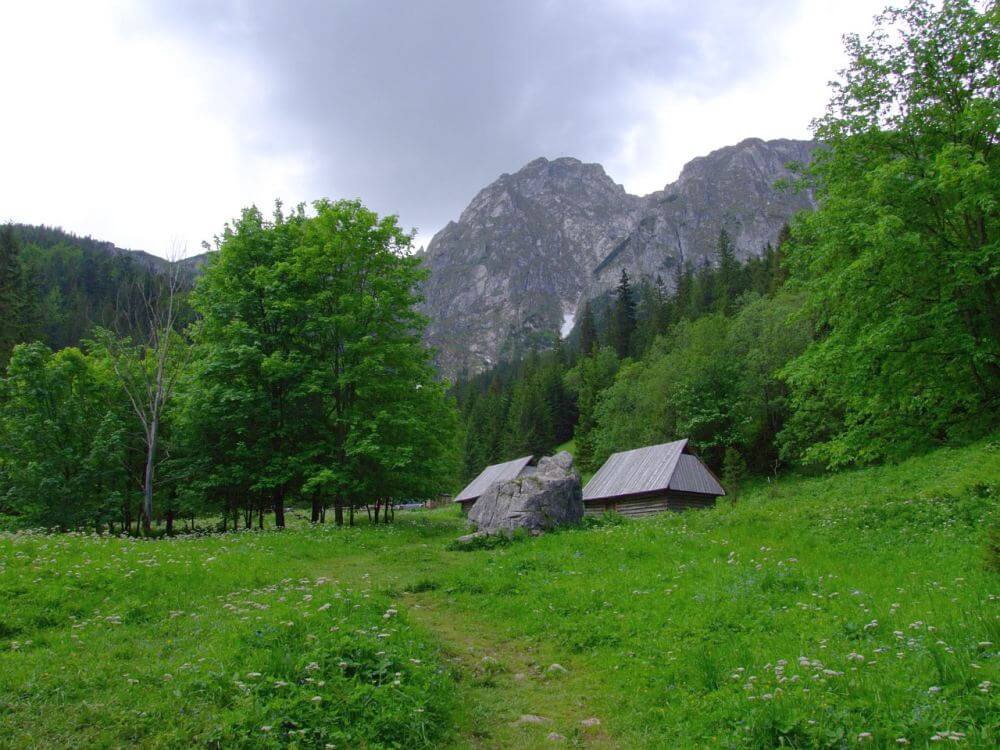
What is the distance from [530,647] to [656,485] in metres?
25.8

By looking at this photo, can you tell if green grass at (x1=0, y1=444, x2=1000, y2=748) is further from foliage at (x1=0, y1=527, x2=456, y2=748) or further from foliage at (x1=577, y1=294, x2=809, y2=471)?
foliage at (x1=577, y1=294, x2=809, y2=471)

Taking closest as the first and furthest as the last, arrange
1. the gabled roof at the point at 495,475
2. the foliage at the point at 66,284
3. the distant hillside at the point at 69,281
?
the gabled roof at the point at 495,475
the foliage at the point at 66,284
the distant hillside at the point at 69,281

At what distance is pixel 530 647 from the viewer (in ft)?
30.1

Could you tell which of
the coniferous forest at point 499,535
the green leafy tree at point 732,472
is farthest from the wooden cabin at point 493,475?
the coniferous forest at point 499,535

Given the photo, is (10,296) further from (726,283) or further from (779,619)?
(726,283)

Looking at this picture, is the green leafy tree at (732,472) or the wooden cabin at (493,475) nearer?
the green leafy tree at (732,472)

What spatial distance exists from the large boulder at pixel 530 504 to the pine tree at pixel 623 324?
79931mm

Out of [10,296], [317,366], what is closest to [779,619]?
[317,366]

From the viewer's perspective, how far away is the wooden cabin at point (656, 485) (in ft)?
109

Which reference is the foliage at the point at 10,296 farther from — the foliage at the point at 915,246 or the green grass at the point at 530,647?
the foliage at the point at 915,246

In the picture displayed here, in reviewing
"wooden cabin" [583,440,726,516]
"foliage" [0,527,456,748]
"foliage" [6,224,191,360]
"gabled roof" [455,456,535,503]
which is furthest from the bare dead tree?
"foliage" [6,224,191,360]

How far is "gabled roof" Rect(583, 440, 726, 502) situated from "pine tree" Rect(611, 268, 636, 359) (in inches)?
2522

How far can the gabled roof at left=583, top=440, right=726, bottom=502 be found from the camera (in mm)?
33438

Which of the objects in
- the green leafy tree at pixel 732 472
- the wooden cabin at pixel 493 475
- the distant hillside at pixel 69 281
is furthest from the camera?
the distant hillside at pixel 69 281
